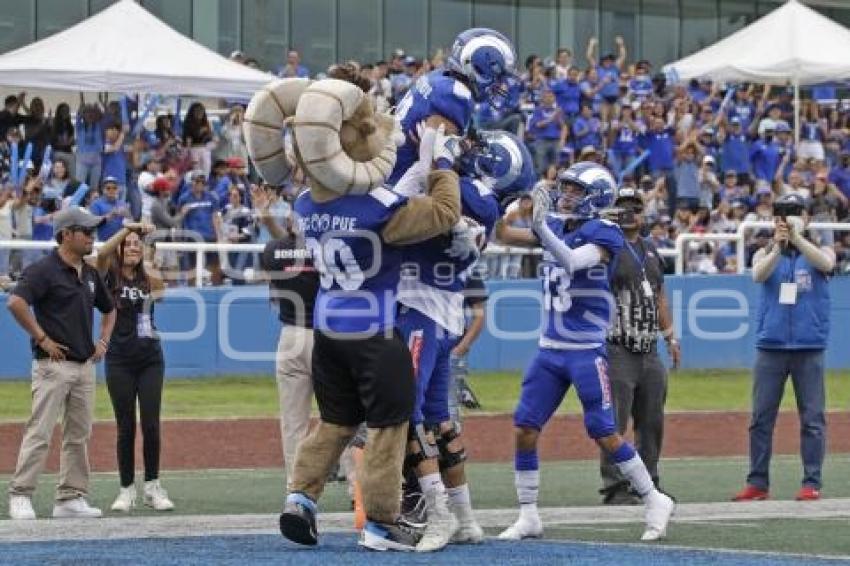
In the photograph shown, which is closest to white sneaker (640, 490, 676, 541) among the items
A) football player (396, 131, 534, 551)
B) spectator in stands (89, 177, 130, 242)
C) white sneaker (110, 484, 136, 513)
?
football player (396, 131, 534, 551)

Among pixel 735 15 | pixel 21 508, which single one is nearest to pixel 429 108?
pixel 21 508

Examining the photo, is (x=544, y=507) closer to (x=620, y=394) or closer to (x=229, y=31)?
(x=620, y=394)

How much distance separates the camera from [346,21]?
34094 millimetres

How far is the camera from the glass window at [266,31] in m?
31.9

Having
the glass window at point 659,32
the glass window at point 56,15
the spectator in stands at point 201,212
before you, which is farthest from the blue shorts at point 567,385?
the glass window at point 659,32

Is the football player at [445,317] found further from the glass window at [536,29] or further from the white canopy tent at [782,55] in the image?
the glass window at [536,29]

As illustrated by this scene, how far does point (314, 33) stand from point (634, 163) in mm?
8834

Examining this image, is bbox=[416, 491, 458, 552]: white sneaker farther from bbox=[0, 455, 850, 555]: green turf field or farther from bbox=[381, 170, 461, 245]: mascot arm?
bbox=[381, 170, 461, 245]: mascot arm

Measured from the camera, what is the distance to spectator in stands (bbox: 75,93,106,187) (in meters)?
23.1

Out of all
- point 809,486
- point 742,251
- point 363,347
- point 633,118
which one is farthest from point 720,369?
point 363,347

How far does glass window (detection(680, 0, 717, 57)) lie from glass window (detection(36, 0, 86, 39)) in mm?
13568

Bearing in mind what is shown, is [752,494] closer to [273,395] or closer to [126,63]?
[273,395]

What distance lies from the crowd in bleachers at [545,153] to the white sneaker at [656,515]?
8.98 meters

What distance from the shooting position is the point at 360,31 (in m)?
34.2
